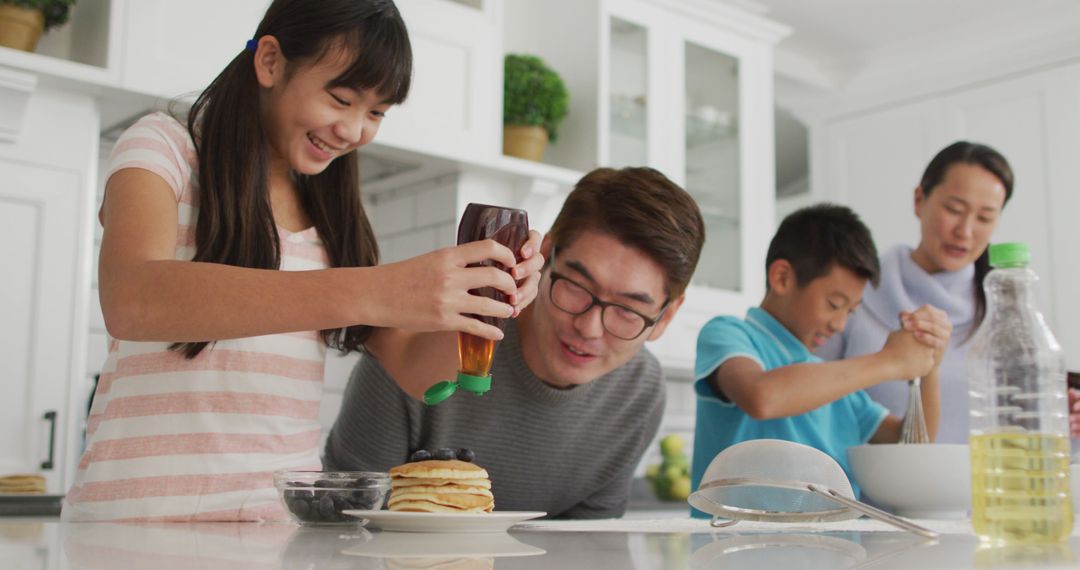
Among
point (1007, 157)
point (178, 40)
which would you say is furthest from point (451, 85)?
point (1007, 157)

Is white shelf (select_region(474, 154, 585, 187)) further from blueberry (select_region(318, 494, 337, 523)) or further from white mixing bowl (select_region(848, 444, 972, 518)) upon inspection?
blueberry (select_region(318, 494, 337, 523))

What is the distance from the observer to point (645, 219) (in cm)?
156

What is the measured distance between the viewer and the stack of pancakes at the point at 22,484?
2.16 m

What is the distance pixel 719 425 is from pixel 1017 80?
9.28 feet

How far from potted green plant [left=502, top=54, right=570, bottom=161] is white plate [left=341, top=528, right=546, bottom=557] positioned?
2.32 metres

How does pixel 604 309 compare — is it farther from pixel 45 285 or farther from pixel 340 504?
pixel 45 285

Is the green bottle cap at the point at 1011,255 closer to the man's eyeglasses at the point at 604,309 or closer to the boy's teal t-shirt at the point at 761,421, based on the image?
the man's eyeglasses at the point at 604,309

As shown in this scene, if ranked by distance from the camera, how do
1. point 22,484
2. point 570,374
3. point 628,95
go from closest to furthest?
point 570,374 → point 22,484 → point 628,95

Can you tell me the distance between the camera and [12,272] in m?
2.33

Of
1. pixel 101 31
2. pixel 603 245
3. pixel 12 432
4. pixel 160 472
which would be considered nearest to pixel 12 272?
pixel 12 432

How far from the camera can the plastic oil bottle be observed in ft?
2.97

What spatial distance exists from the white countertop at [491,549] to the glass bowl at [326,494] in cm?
2

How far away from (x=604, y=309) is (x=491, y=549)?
75cm

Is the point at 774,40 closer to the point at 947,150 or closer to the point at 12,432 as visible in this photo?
the point at 947,150
